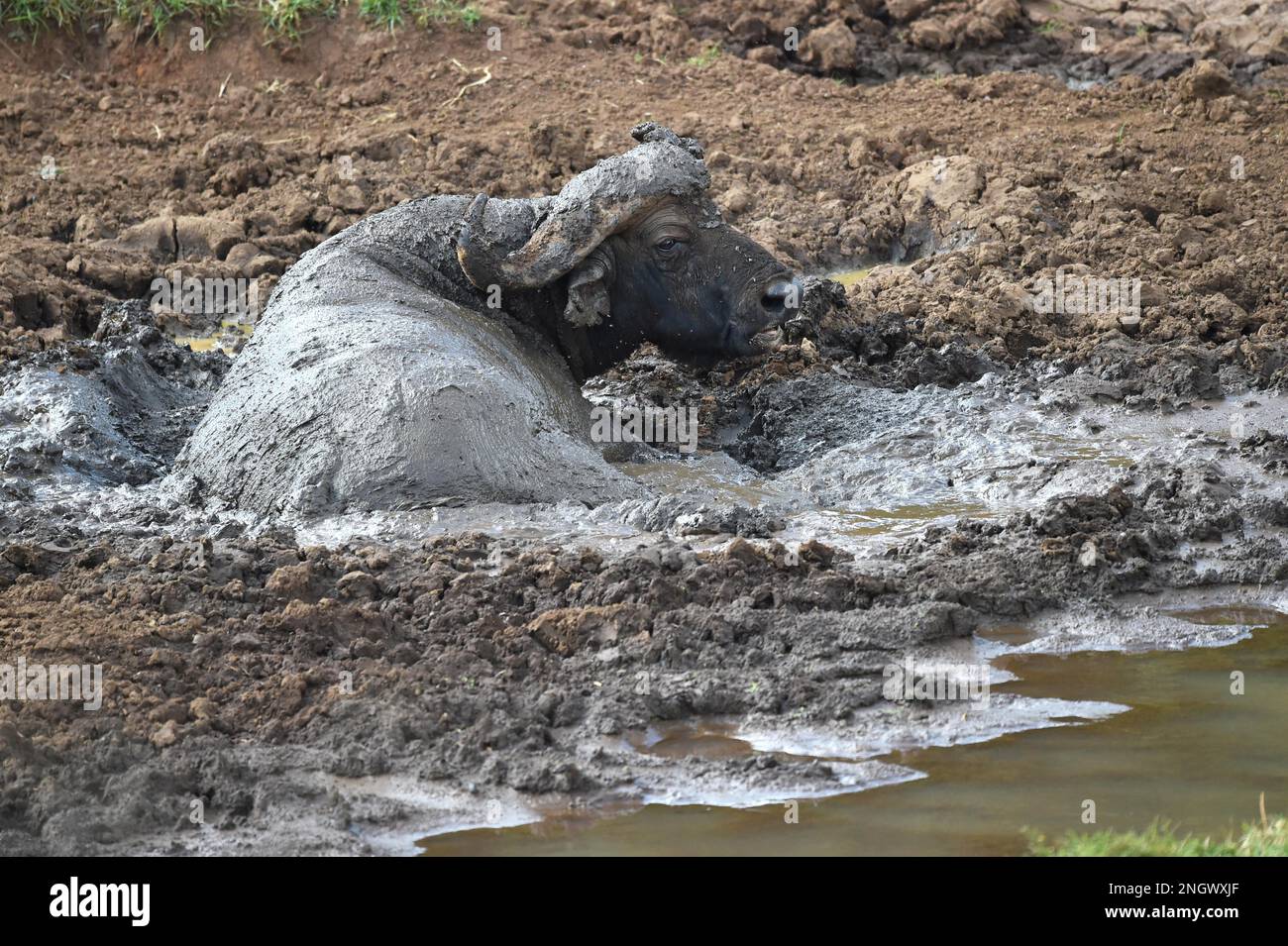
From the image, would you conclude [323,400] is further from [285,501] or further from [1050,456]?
[1050,456]

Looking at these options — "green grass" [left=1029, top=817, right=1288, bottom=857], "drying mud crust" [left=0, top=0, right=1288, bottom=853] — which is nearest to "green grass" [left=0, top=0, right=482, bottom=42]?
"drying mud crust" [left=0, top=0, right=1288, bottom=853]

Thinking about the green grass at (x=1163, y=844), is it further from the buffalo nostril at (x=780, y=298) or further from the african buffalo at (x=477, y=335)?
the buffalo nostril at (x=780, y=298)


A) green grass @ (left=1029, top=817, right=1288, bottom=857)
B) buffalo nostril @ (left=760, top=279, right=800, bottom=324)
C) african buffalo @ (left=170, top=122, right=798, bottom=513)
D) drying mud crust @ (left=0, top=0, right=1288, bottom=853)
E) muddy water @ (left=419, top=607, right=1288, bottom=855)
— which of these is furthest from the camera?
buffalo nostril @ (left=760, top=279, right=800, bottom=324)

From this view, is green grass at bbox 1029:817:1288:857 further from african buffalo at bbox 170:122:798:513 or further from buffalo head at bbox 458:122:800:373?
buffalo head at bbox 458:122:800:373

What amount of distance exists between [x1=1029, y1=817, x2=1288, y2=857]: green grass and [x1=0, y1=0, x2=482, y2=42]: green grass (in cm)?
1186

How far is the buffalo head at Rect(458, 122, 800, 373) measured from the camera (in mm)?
7113

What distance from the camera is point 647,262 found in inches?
289

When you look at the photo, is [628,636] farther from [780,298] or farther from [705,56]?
[705,56]

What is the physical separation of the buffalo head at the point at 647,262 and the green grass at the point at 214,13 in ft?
25.3

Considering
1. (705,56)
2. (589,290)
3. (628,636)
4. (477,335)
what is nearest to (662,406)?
(589,290)

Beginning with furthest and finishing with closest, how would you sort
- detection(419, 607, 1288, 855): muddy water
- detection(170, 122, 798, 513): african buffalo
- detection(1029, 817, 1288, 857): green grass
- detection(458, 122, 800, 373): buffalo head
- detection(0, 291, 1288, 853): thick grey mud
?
detection(458, 122, 800, 373): buffalo head, detection(170, 122, 798, 513): african buffalo, detection(0, 291, 1288, 853): thick grey mud, detection(419, 607, 1288, 855): muddy water, detection(1029, 817, 1288, 857): green grass

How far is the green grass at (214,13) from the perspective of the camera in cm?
1437

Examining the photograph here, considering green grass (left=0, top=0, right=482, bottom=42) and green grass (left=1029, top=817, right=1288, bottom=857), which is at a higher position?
green grass (left=0, top=0, right=482, bottom=42)

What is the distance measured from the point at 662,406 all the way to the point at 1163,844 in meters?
4.88
